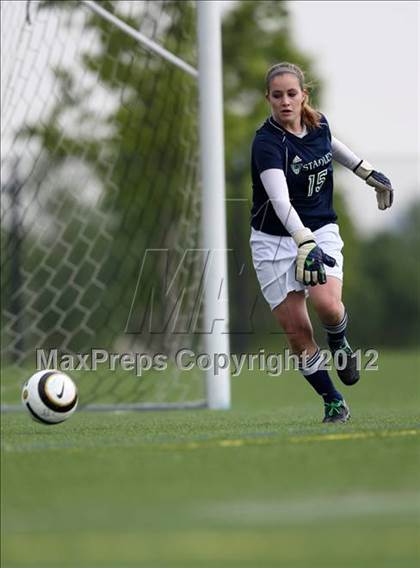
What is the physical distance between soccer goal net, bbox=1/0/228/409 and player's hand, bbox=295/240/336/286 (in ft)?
9.24

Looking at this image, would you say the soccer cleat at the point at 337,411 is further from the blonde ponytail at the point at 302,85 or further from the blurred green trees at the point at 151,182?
the blurred green trees at the point at 151,182

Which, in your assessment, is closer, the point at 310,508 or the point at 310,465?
the point at 310,508

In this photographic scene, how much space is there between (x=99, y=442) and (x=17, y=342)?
19.3 feet

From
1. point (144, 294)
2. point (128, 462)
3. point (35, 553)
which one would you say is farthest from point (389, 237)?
point (35, 553)

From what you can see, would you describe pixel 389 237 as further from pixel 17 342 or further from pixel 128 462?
pixel 128 462

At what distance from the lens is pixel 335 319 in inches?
242

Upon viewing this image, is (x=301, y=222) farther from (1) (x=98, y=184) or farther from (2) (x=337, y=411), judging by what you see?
(1) (x=98, y=184)

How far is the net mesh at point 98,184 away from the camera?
9.55 m

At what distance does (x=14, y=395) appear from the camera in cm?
1160

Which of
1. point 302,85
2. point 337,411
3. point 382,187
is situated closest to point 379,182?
point 382,187

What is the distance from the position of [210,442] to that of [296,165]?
4.99ft

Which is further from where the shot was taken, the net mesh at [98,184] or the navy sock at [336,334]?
the net mesh at [98,184]

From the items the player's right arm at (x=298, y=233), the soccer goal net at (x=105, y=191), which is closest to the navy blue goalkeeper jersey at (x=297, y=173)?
the player's right arm at (x=298, y=233)

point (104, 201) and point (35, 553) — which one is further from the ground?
point (104, 201)
